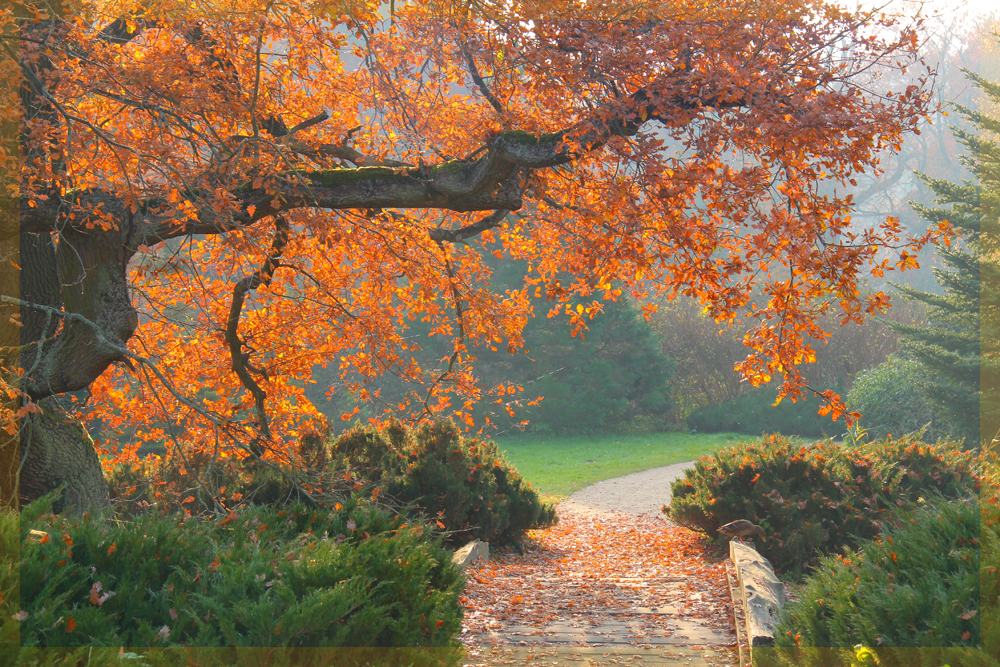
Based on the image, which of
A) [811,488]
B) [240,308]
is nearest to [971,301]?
[811,488]

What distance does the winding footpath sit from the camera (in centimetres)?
466

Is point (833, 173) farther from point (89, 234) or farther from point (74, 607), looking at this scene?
point (89, 234)

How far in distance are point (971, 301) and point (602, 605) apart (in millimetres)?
12439

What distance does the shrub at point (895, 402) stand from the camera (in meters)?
17.1

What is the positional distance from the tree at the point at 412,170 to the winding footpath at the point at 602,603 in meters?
1.90

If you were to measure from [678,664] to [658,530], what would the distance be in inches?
235

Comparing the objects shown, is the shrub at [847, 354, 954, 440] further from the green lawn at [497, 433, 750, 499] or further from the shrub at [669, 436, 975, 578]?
the shrub at [669, 436, 975, 578]

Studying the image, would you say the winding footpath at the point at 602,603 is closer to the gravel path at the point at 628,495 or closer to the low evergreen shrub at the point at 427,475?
the low evergreen shrub at the point at 427,475

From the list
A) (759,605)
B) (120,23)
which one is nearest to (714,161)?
(759,605)

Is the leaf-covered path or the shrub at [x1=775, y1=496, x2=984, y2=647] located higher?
the shrub at [x1=775, y1=496, x2=984, y2=647]

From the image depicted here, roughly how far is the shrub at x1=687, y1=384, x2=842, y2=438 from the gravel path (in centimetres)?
680

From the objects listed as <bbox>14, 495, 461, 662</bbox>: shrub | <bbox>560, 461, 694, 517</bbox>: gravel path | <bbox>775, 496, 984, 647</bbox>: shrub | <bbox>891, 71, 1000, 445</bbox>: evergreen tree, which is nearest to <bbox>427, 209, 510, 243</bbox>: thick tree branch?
<bbox>14, 495, 461, 662</bbox>: shrub

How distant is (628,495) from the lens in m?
13.2

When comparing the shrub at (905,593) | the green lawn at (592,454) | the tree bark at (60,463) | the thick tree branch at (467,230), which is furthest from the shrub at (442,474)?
the green lawn at (592,454)
